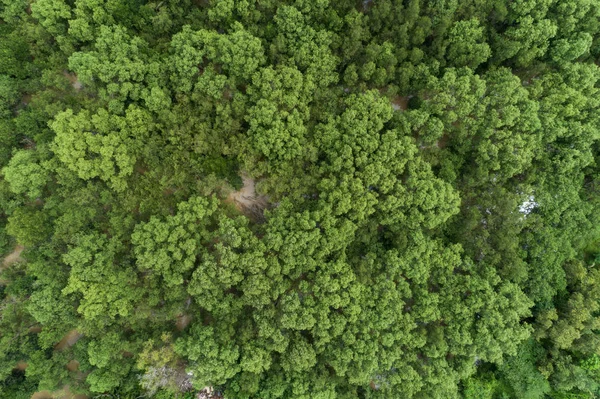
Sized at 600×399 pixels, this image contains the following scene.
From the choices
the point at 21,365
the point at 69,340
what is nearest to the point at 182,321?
the point at 69,340

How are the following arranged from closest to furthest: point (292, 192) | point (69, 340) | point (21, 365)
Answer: point (292, 192) → point (21, 365) → point (69, 340)

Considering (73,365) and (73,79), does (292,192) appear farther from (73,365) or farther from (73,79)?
(73,365)

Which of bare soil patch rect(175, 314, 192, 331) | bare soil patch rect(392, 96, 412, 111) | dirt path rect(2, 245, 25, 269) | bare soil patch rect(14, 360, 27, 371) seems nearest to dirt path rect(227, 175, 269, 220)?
bare soil patch rect(175, 314, 192, 331)

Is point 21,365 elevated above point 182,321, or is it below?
below

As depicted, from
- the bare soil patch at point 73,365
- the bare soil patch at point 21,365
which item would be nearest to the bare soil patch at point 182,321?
the bare soil patch at point 73,365

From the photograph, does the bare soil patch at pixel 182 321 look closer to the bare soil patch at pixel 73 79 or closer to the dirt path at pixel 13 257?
the dirt path at pixel 13 257

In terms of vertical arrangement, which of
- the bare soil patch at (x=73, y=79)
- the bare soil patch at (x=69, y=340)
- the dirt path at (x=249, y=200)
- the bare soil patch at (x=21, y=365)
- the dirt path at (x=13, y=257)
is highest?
the bare soil patch at (x=73, y=79)

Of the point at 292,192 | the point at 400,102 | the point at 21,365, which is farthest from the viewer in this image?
the point at 400,102
